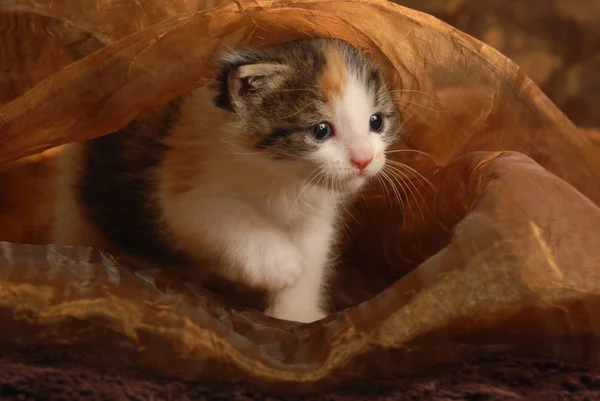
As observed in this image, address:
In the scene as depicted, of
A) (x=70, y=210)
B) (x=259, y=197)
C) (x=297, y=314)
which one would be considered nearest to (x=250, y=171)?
(x=259, y=197)

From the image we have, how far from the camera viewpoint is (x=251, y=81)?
1.00 metres

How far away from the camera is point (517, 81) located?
3.79ft

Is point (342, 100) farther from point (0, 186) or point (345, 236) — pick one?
point (0, 186)

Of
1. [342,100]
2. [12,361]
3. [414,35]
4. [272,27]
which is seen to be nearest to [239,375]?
[12,361]

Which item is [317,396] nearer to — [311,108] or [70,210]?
[311,108]

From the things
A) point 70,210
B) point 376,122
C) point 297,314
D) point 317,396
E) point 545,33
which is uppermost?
point 545,33

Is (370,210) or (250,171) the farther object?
(370,210)

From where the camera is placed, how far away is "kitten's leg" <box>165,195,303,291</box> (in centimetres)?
103

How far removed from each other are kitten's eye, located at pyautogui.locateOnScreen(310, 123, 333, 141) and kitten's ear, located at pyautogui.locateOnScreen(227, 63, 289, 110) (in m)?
0.10

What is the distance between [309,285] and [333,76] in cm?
39

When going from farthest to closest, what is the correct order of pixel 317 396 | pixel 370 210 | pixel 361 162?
pixel 370 210 → pixel 361 162 → pixel 317 396

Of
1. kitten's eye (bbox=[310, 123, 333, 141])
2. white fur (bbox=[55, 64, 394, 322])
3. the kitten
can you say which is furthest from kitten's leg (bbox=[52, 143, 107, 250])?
kitten's eye (bbox=[310, 123, 333, 141])

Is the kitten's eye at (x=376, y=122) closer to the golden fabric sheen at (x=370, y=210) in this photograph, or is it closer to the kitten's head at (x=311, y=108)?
the kitten's head at (x=311, y=108)

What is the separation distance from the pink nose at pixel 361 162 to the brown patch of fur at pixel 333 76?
10cm
